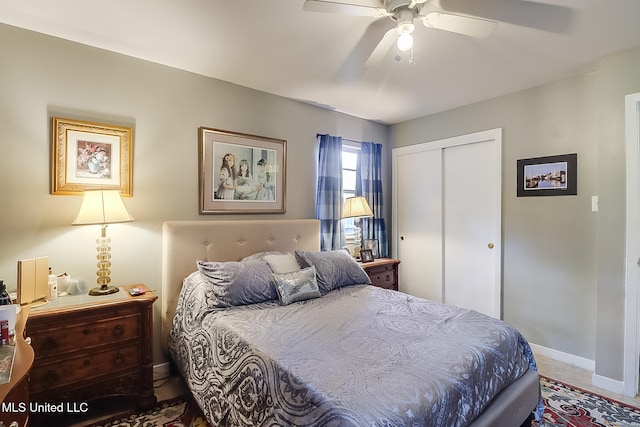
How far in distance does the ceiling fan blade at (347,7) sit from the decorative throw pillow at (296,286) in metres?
1.70

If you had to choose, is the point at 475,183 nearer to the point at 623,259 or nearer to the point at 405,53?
the point at 623,259

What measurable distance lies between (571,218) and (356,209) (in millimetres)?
1971

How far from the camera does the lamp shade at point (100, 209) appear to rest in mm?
2061

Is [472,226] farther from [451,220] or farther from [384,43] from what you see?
[384,43]

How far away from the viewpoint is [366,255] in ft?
12.2

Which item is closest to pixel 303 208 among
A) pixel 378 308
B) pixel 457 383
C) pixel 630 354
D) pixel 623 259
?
pixel 378 308

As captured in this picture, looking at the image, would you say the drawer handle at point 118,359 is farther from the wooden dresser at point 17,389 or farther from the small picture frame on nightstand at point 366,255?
the small picture frame on nightstand at point 366,255

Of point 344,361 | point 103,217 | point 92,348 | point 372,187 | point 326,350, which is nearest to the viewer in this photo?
point 344,361

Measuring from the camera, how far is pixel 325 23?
6.58 feet

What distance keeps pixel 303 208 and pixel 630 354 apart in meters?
2.94

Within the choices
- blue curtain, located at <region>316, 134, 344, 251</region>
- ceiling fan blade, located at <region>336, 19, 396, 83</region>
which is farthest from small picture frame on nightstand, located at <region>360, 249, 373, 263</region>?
ceiling fan blade, located at <region>336, 19, 396, 83</region>

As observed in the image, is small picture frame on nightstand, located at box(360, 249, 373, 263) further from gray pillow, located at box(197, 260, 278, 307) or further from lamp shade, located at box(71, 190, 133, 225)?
lamp shade, located at box(71, 190, 133, 225)

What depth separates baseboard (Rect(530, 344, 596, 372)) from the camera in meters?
2.72

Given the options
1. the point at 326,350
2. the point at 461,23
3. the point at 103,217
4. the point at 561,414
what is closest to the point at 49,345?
the point at 103,217
